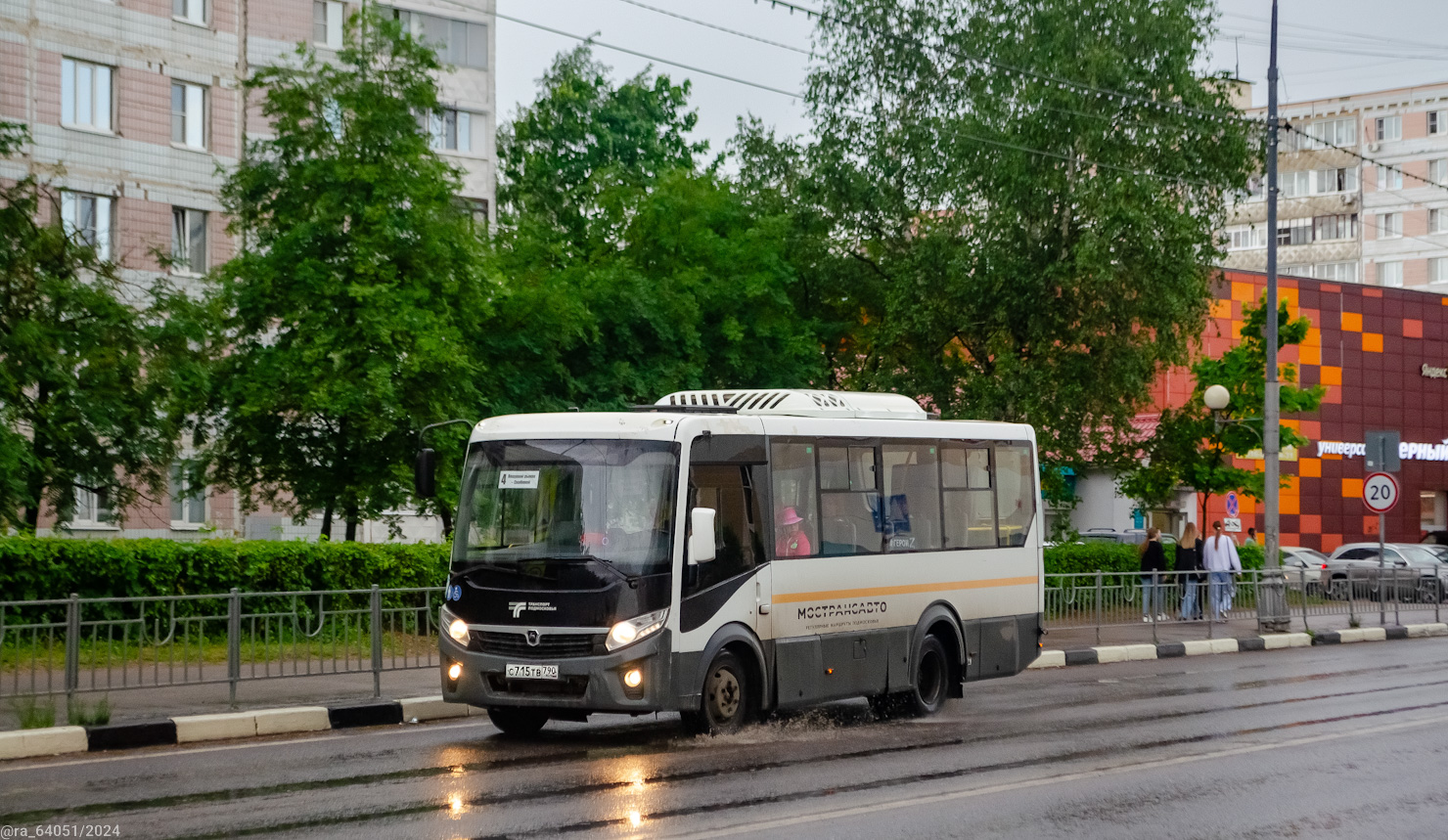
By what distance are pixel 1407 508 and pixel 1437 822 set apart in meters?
64.1

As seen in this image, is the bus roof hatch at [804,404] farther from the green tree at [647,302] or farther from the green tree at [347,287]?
the green tree at [647,302]

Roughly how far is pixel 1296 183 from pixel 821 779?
9122cm

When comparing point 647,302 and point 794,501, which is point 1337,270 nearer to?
point 647,302

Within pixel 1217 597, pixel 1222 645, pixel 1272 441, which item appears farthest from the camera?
pixel 1272 441

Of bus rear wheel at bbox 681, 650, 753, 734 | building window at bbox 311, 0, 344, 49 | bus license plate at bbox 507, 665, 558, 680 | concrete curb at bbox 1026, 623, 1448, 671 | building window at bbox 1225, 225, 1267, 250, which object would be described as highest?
building window at bbox 1225, 225, 1267, 250

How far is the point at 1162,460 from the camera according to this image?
37.8 metres

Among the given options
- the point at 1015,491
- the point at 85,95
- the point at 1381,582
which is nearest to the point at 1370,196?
the point at 1381,582

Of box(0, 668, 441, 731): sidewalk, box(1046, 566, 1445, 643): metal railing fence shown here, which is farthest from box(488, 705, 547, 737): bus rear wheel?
box(1046, 566, 1445, 643): metal railing fence

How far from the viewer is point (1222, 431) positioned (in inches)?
1470

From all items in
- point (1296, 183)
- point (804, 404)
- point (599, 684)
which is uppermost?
point (1296, 183)

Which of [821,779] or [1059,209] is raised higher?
[1059,209]

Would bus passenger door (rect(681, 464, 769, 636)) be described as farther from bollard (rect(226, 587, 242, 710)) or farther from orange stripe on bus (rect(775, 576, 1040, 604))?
bollard (rect(226, 587, 242, 710))

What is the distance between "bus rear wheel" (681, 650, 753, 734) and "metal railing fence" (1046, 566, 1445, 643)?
10.6m

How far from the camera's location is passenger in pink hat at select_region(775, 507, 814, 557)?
1381 cm
